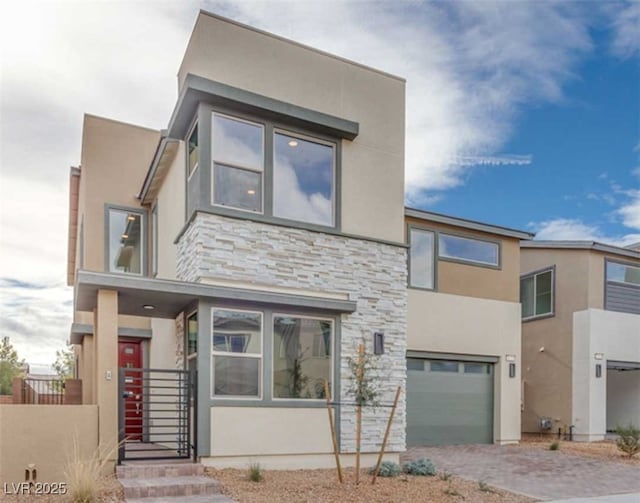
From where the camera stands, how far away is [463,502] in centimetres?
726

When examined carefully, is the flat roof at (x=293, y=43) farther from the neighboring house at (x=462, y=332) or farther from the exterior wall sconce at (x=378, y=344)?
the exterior wall sconce at (x=378, y=344)

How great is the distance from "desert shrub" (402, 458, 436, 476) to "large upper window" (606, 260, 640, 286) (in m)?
10.3

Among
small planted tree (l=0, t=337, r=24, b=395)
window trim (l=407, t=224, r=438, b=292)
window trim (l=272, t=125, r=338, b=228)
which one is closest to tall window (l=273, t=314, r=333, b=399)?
window trim (l=272, t=125, r=338, b=228)

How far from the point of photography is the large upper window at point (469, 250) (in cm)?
1410

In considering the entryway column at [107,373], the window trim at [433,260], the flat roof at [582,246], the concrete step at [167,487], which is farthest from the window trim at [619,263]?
the entryway column at [107,373]

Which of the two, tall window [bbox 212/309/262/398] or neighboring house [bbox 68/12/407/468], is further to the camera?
tall window [bbox 212/309/262/398]

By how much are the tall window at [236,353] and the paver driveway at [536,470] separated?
3.81 m

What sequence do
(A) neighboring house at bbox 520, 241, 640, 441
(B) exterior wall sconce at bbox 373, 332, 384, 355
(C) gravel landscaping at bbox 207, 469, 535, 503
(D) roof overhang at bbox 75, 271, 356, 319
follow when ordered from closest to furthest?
1. (C) gravel landscaping at bbox 207, 469, 535, 503
2. (D) roof overhang at bbox 75, 271, 356, 319
3. (B) exterior wall sconce at bbox 373, 332, 384, 355
4. (A) neighboring house at bbox 520, 241, 640, 441

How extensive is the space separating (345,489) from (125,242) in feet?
28.3

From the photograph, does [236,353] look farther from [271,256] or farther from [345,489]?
[345,489]

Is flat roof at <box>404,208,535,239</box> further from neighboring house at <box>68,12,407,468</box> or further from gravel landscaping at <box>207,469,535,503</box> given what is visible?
gravel landscaping at <box>207,469,535,503</box>

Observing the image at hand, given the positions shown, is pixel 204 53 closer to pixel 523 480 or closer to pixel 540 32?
pixel 540 32

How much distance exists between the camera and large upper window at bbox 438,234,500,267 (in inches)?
555

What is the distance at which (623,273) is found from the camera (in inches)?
658
